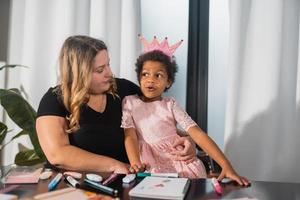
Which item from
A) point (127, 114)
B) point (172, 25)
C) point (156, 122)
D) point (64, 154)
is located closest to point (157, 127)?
point (156, 122)

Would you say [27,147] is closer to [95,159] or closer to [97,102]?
[97,102]

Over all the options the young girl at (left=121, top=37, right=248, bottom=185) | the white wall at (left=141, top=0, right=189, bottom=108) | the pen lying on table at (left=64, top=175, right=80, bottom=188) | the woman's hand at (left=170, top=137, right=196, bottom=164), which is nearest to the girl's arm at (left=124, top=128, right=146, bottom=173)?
the young girl at (left=121, top=37, right=248, bottom=185)

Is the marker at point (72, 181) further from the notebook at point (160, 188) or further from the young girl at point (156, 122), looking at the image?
the young girl at point (156, 122)

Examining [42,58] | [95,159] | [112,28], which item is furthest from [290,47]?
[42,58]

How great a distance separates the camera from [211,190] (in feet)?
2.47

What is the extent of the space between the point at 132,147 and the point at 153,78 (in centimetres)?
29

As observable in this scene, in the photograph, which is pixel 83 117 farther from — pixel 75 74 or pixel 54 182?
pixel 54 182

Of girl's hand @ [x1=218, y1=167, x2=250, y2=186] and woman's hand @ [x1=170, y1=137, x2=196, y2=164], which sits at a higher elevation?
girl's hand @ [x1=218, y1=167, x2=250, y2=186]

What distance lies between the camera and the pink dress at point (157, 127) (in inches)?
47.0

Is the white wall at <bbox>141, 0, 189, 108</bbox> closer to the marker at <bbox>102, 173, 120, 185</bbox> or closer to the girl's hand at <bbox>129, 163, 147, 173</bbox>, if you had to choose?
the girl's hand at <bbox>129, 163, 147, 173</bbox>

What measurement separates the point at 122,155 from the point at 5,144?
31.5 inches

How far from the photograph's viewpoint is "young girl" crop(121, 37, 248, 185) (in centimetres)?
118

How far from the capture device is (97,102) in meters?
1.31

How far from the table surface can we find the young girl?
33 cm
